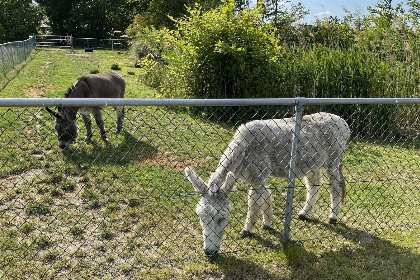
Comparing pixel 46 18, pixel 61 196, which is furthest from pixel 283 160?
pixel 46 18

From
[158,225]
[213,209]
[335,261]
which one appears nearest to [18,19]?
[158,225]

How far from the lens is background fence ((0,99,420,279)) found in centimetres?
366

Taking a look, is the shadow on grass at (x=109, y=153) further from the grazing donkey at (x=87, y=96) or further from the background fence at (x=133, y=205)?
the grazing donkey at (x=87, y=96)

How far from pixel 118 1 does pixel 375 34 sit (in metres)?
41.7

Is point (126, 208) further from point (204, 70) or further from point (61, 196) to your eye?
point (204, 70)

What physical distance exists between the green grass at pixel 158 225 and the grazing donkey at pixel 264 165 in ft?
0.73

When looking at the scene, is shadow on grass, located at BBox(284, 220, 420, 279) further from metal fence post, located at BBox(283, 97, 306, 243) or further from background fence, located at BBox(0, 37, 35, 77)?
background fence, located at BBox(0, 37, 35, 77)

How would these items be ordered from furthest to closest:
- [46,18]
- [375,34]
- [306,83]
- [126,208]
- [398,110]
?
[46,18]
[375,34]
[306,83]
[398,110]
[126,208]

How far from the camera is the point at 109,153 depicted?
6.68 metres

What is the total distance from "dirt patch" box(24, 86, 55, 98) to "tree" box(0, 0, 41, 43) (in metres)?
33.7

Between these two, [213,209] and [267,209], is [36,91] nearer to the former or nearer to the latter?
[267,209]

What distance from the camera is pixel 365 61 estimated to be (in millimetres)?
9031

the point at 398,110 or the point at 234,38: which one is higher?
the point at 234,38

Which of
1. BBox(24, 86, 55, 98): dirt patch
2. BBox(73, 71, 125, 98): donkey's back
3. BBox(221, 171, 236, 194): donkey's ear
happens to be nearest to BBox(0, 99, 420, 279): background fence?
BBox(221, 171, 236, 194): donkey's ear
